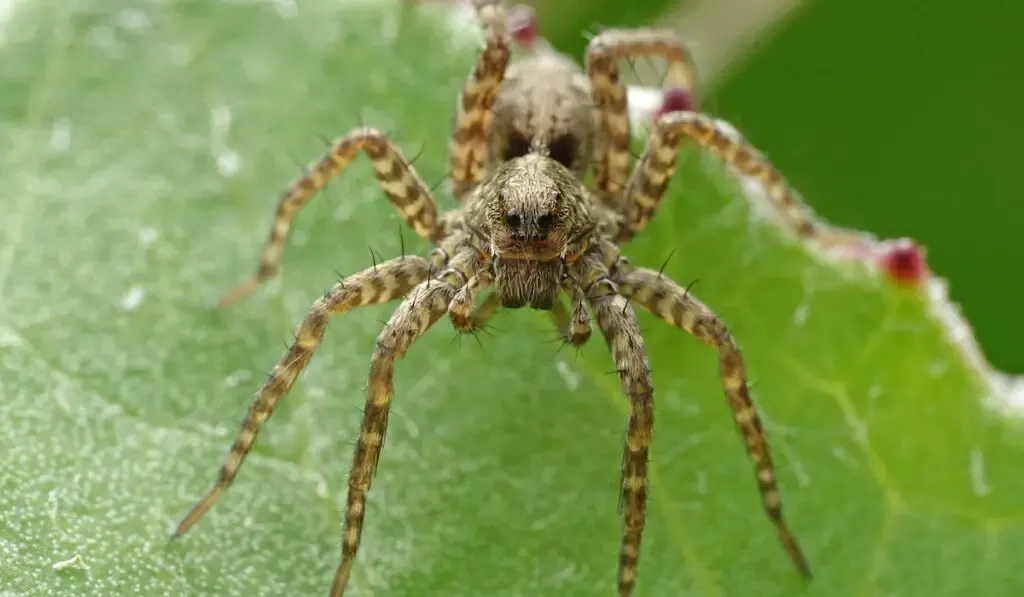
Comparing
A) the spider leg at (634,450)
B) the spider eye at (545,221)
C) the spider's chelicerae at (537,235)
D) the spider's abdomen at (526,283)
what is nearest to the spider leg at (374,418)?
the spider's chelicerae at (537,235)

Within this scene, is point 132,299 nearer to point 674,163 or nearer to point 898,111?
point 674,163

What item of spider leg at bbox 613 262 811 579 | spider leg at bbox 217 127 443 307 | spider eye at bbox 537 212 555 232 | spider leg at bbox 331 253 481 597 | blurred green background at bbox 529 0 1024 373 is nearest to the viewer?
spider leg at bbox 331 253 481 597

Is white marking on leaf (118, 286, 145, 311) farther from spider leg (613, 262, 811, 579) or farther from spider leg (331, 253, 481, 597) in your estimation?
spider leg (613, 262, 811, 579)

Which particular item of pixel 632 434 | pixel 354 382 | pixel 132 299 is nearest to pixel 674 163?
pixel 632 434

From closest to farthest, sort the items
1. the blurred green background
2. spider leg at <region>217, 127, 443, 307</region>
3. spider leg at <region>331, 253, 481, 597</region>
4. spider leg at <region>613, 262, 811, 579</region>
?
spider leg at <region>331, 253, 481, 597</region>
spider leg at <region>613, 262, 811, 579</region>
spider leg at <region>217, 127, 443, 307</region>
the blurred green background

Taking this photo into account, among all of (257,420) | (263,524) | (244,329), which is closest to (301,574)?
(263,524)

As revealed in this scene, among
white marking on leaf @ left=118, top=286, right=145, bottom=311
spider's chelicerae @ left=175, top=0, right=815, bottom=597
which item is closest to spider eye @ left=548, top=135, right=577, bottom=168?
spider's chelicerae @ left=175, top=0, right=815, bottom=597

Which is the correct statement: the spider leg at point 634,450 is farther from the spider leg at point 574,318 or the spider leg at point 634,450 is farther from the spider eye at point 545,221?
the spider eye at point 545,221
